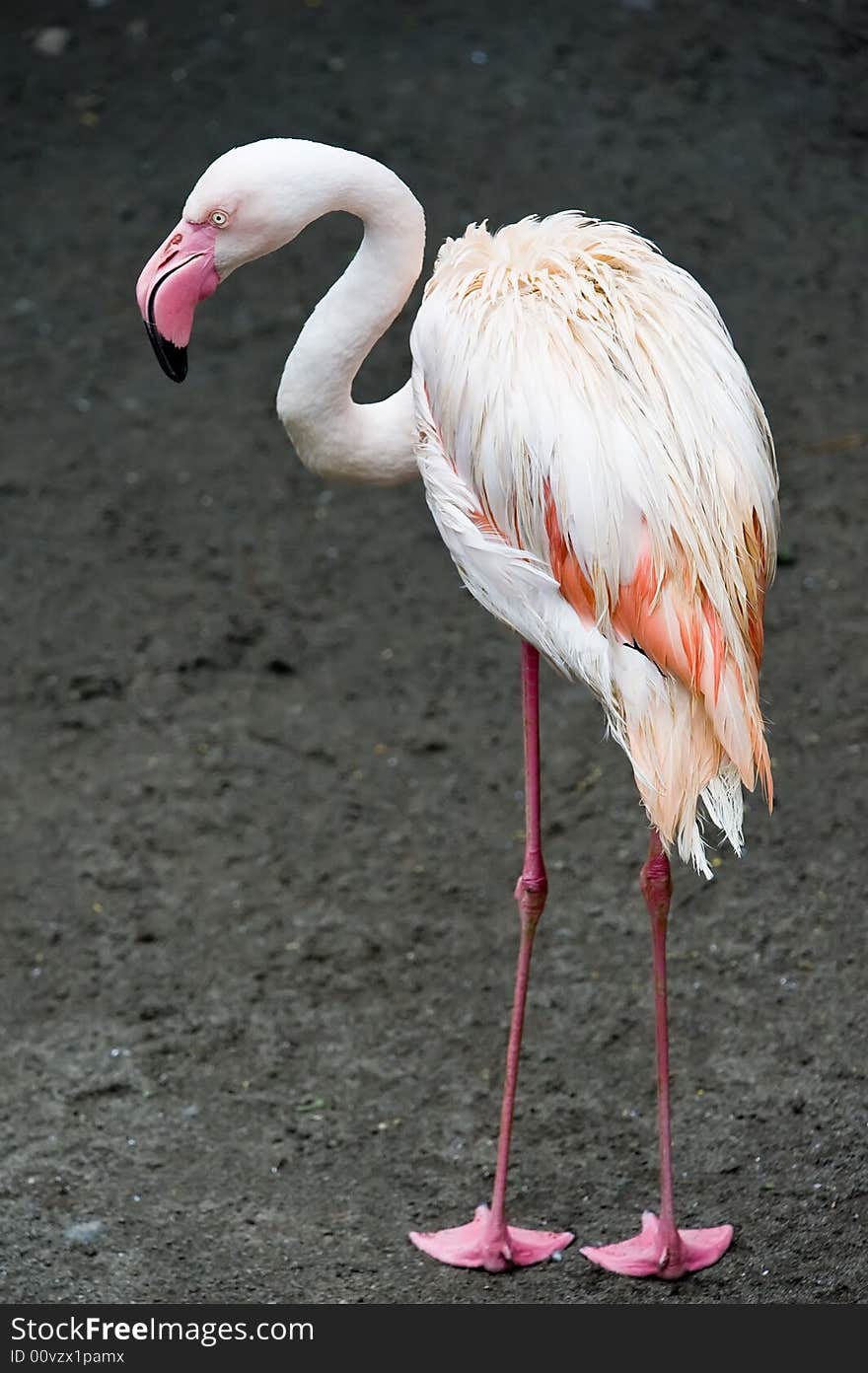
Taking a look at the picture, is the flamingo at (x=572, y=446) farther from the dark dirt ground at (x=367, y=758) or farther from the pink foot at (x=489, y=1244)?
the dark dirt ground at (x=367, y=758)

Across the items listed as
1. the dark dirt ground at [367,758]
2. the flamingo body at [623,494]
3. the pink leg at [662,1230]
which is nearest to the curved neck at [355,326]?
the flamingo body at [623,494]

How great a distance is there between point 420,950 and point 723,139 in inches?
170

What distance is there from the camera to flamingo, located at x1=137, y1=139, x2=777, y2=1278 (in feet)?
9.52

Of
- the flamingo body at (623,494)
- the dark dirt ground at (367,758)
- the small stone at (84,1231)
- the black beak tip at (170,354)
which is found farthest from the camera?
the dark dirt ground at (367,758)

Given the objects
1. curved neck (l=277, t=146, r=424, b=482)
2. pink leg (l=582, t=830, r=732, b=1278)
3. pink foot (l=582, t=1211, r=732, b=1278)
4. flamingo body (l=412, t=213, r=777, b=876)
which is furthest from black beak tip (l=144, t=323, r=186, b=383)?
pink foot (l=582, t=1211, r=732, b=1278)

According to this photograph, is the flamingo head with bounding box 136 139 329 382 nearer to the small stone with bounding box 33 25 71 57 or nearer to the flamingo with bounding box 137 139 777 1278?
the flamingo with bounding box 137 139 777 1278

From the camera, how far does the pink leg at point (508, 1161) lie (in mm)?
3336

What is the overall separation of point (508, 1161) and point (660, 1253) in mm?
364

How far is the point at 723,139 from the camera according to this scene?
7152 mm

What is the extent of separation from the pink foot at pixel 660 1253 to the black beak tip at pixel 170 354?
1875mm

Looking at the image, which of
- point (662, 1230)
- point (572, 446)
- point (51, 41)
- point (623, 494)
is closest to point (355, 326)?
point (572, 446)
